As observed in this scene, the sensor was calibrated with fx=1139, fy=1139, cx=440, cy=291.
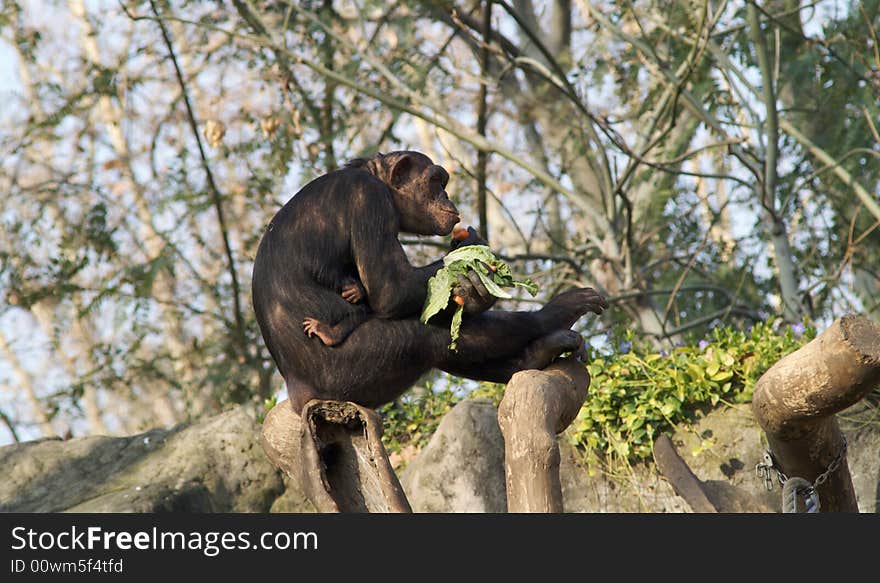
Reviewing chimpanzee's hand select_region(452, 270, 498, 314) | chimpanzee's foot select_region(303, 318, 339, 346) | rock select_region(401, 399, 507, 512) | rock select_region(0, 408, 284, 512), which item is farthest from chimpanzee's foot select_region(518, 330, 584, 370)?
rock select_region(0, 408, 284, 512)

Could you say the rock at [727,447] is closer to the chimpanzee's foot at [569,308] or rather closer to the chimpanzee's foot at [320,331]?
the chimpanzee's foot at [569,308]

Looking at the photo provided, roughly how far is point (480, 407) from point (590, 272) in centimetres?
285

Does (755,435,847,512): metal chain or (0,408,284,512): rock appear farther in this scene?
Result: (0,408,284,512): rock

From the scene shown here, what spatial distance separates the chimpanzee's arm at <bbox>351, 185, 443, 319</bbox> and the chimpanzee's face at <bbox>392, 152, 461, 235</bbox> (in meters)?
0.21

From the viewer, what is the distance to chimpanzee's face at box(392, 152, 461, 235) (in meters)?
4.18

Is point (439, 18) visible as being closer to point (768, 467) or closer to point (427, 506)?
point (427, 506)

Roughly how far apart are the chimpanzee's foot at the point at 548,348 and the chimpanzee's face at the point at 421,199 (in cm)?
54

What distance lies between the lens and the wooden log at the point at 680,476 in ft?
17.5

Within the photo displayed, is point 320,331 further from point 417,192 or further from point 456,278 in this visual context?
point 417,192

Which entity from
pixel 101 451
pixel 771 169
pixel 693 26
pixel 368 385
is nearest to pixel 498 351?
pixel 368 385

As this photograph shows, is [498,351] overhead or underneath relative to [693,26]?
underneath

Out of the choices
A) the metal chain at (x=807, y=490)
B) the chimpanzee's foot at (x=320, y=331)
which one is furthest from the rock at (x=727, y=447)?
the chimpanzee's foot at (x=320, y=331)

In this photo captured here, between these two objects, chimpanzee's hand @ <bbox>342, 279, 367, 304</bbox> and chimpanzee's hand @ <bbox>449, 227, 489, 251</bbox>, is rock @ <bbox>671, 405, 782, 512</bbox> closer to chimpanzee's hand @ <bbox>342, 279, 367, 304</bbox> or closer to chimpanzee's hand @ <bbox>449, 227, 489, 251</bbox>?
chimpanzee's hand @ <bbox>449, 227, 489, 251</bbox>

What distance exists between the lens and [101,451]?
645 cm
